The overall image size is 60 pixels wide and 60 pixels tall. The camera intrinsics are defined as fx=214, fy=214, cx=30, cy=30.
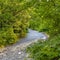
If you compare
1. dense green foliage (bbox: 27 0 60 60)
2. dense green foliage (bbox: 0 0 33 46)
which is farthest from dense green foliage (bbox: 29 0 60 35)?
dense green foliage (bbox: 0 0 33 46)

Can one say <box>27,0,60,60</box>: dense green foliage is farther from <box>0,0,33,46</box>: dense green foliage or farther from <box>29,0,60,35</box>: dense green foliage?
<box>0,0,33,46</box>: dense green foliage

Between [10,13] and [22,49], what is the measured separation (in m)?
3.07

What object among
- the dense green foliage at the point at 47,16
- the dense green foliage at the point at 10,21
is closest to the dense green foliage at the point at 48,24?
the dense green foliage at the point at 47,16

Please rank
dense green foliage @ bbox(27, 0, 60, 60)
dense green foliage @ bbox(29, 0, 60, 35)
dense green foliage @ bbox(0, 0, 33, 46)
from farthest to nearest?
dense green foliage @ bbox(0, 0, 33, 46)
dense green foliage @ bbox(29, 0, 60, 35)
dense green foliage @ bbox(27, 0, 60, 60)

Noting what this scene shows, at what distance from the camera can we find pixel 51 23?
4.27m

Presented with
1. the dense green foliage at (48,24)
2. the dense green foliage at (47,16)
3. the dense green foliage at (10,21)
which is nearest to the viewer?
the dense green foliage at (48,24)

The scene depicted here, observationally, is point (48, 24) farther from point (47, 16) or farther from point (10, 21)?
point (10, 21)

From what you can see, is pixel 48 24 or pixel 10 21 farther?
pixel 10 21

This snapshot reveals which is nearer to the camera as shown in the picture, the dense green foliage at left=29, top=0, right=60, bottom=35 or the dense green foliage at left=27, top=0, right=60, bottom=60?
the dense green foliage at left=27, top=0, right=60, bottom=60


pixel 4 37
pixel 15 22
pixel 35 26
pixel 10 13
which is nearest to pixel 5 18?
pixel 10 13

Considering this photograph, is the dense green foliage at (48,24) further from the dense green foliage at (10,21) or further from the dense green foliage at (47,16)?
the dense green foliage at (10,21)

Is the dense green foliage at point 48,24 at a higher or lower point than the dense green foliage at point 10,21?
higher

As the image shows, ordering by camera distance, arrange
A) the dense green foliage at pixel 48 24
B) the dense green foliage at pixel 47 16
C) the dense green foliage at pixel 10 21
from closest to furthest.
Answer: the dense green foliage at pixel 48 24
the dense green foliage at pixel 47 16
the dense green foliage at pixel 10 21

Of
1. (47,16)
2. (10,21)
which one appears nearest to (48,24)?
(47,16)
